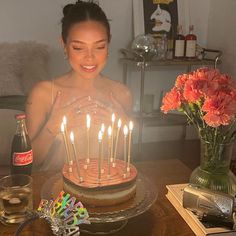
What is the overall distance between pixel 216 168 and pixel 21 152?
604 mm

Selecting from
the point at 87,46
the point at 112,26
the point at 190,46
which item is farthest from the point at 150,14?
the point at 87,46

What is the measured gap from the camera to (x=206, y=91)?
97cm

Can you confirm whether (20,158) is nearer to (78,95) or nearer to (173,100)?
(173,100)

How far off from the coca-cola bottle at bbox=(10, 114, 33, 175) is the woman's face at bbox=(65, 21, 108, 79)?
0.46 meters

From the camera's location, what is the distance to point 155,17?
3328 mm

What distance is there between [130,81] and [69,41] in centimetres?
188

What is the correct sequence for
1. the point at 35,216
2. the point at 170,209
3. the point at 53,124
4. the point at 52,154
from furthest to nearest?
the point at 52,154
the point at 53,124
the point at 170,209
the point at 35,216

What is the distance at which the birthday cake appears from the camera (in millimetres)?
953

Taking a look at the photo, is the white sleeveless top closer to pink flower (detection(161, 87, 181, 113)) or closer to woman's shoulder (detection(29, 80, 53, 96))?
woman's shoulder (detection(29, 80, 53, 96))

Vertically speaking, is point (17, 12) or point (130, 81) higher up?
point (17, 12)

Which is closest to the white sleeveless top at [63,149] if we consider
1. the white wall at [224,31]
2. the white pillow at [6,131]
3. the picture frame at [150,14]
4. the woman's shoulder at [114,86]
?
the white pillow at [6,131]

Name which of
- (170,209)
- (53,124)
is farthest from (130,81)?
(170,209)

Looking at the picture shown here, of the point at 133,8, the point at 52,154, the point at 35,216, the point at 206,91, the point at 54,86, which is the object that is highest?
the point at 133,8

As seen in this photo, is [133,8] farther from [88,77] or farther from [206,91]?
[206,91]
